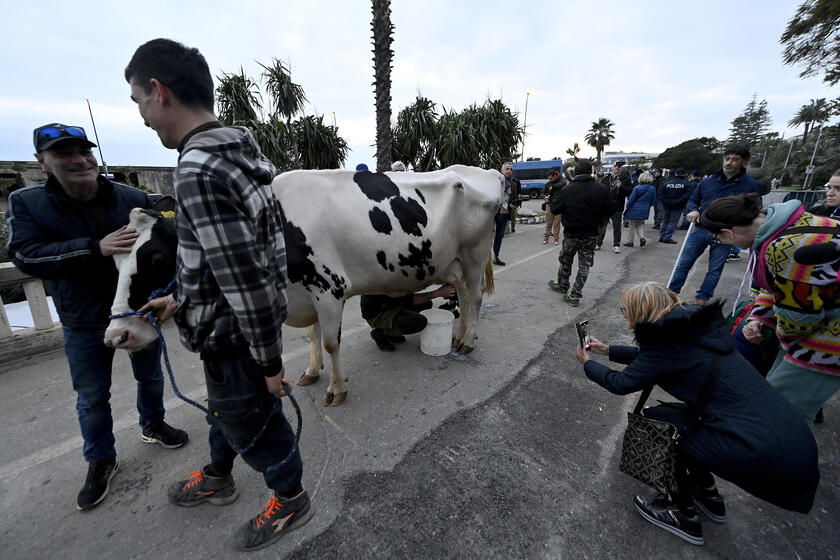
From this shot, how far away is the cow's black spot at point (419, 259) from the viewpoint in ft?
9.43

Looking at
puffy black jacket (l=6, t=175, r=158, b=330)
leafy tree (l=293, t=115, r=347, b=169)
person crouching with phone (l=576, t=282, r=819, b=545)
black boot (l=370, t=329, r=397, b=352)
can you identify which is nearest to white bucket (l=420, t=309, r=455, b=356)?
black boot (l=370, t=329, r=397, b=352)

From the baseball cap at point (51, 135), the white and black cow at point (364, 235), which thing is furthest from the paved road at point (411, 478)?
the baseball cap at point (51, 135)

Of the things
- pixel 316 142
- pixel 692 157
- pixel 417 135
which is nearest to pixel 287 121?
pixel 316 142

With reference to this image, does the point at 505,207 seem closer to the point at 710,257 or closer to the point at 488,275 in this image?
the point at 488,275

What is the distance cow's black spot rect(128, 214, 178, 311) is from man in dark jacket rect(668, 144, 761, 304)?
523cm

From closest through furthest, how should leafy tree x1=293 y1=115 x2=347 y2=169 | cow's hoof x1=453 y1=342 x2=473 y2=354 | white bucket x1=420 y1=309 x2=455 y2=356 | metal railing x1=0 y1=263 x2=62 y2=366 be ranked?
metal railing x1=0 y1=263 x2=62 y2=366 → white bucket x1=420 y1=309 x2=455 y2=356 → cow's hoof x1=453 y1=342 x2=473 y2=354 → leafy tree x1=293 y1=115 x2=347 y2=169

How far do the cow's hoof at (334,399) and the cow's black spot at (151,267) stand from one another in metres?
1.54

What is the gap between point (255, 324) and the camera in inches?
48.4

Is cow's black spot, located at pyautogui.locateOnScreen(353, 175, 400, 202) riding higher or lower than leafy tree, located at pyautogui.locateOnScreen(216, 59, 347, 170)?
lower

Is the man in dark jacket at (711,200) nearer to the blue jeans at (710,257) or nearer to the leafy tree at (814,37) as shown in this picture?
the blue jeans at (710,257)

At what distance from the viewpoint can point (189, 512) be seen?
1.83 m

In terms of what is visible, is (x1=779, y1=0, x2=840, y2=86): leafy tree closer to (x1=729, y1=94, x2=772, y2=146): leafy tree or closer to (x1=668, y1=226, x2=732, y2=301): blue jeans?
(x1=668, y1=226, x2=732, y2=301): blue jeans

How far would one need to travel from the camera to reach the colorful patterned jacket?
1.66m

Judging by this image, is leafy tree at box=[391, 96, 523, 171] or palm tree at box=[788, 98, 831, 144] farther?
palm tree at box=[788, 98, 831, 144]
